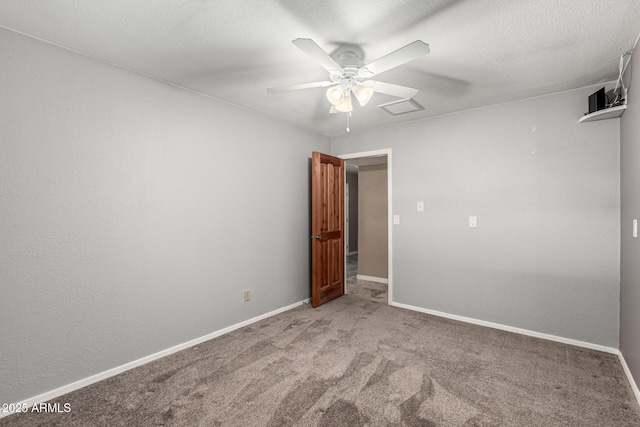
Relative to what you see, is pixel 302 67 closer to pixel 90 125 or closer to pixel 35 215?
pixel 90 125

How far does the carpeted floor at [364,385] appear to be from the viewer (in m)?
1.78

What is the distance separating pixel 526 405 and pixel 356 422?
3.70 feet

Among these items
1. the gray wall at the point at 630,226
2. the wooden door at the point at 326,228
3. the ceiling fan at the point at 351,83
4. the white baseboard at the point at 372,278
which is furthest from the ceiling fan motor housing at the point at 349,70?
the white baseboard at the point at 372,278

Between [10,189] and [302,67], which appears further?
[302,67]

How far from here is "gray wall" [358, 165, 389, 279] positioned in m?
5.32

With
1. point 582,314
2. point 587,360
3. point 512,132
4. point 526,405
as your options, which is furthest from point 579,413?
point 512,132

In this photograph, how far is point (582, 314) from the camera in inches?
105

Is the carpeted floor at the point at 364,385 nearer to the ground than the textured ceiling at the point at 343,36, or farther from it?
nearer to the ground

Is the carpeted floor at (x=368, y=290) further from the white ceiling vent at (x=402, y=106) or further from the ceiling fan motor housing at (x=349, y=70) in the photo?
the ceiling fan motor housing at (x=349, y=70)

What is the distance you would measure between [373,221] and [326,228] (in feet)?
5.68

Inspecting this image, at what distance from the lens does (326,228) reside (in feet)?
13.0

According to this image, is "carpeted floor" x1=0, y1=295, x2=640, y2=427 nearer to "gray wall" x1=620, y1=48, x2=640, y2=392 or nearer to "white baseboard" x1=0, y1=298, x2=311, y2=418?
"white baseboard" x1=0, y1=298, x2=311, y2=418

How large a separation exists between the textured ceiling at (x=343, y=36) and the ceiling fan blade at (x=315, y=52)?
0.74 ft

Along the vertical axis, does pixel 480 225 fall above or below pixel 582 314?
above
